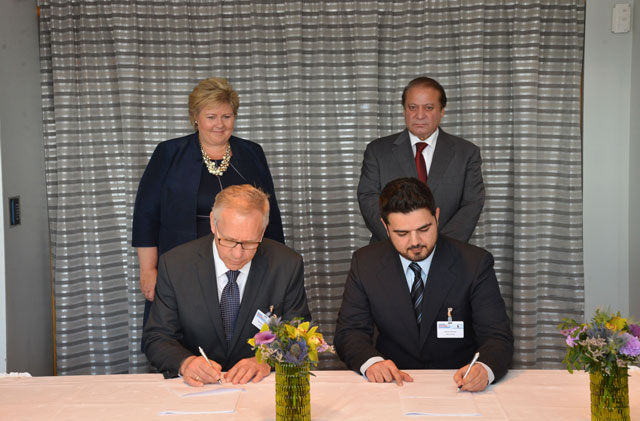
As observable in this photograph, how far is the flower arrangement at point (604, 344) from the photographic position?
1.96 metres

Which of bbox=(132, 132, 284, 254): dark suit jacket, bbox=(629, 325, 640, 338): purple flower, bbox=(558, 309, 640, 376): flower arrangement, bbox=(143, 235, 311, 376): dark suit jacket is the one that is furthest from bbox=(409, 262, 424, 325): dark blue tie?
bbox=(132, 132, 284, 254): dark suit jacket

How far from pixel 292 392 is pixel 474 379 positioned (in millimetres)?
652

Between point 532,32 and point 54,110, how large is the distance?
322 cm

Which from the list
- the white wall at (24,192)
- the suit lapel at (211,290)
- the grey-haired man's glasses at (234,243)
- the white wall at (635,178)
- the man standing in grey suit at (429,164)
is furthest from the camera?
the white wall at (635,178)

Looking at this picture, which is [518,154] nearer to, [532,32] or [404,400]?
[532,32]

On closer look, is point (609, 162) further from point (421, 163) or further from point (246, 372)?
point (246, 372)

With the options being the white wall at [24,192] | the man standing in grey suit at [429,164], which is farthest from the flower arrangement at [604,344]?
the white wall at [24,192]

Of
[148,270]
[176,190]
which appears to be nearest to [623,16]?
[176,190]

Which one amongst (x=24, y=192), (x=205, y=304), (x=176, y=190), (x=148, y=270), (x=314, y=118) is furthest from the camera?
(x=314, y=118)

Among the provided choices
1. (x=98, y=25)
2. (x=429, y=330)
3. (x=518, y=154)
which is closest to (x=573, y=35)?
(x=518, y=154)

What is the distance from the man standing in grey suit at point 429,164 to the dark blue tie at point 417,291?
0.95 m

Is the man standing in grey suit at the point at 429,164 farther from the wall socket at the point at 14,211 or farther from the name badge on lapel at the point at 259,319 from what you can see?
the wall socket at the point at 14,211

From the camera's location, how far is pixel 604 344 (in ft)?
6.43

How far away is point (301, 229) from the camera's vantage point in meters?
4.96
